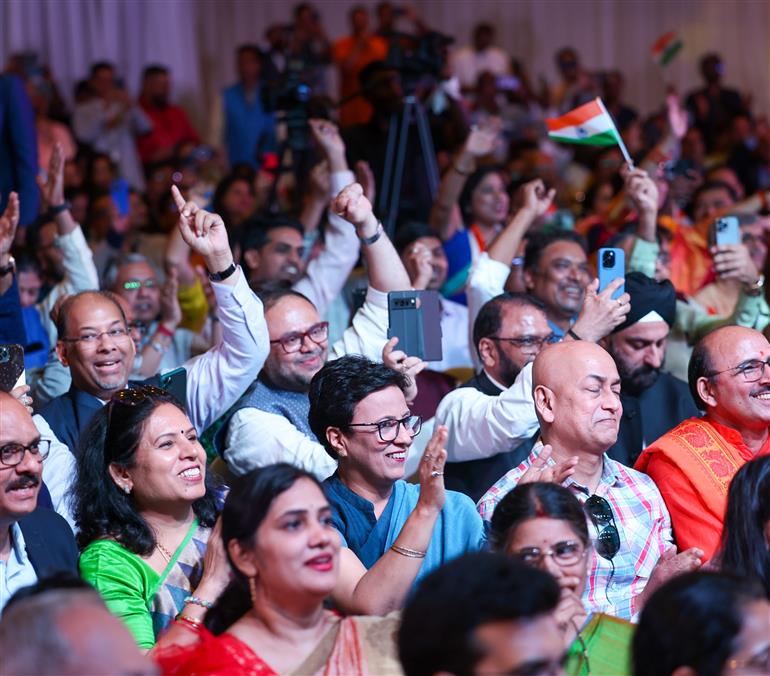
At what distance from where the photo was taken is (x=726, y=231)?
182 inches

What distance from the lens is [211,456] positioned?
3887mm

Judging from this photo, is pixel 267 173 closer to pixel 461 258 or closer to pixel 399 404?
pixel 461 258

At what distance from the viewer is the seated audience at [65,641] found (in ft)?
6.59

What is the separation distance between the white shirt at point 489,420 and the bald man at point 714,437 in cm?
34

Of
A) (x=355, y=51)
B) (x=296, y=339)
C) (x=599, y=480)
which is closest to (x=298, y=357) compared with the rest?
(x=296, y=339)

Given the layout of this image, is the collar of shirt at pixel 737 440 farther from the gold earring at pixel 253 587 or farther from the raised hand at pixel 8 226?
the raised hand at pixel 8 226

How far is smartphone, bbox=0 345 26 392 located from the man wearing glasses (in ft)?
2.12

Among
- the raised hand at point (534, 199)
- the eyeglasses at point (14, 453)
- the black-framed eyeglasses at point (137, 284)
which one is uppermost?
the raised hand at point (534, 199)

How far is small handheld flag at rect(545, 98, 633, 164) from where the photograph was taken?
4.82 meters

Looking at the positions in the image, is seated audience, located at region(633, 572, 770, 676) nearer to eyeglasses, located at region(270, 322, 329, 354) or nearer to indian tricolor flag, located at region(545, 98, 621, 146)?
eyeglasses, located at region(270, 322, 329, 354)

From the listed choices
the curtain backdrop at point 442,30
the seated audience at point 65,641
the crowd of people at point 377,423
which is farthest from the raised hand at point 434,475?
the curtain backdrop at point 442,30

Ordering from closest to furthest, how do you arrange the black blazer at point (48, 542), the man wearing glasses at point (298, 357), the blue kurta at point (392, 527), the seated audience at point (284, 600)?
1. the seated audience at point (284, 600)
2. the black blazer at point (48, 542)
3. the blue kurta at point (392, 527)
4. the man wearing glasses at point (298, 357)

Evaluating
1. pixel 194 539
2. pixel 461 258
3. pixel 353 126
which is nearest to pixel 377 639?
pixel 194 539

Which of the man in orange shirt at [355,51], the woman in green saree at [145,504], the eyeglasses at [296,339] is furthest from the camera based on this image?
the man in orange shirt at [355,51]
